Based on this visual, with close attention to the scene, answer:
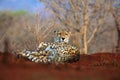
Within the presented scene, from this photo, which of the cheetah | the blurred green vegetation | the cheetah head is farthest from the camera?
the blurred green vegetation

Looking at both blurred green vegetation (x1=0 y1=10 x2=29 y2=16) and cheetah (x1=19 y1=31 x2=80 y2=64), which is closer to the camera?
cheetah (x1=19 y1=31 x2=80 y2=64)

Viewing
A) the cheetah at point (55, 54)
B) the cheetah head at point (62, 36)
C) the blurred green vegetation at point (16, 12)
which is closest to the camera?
the cheetah at point (55, 54)

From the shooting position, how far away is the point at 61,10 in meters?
21.1

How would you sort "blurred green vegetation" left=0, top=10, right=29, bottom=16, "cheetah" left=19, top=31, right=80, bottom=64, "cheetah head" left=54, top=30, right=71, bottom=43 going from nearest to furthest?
"cheetah" left=19, top=31, right=80, bottom=64 → "cheetah head" left=54, top=30, right=71, bottom=43 → "blurred green vegetation" left=0, top=10, right=29, bottom=16

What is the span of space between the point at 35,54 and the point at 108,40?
2088 centimetres

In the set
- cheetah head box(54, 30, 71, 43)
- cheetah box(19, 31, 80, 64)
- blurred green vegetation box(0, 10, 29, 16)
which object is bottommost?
cheetah box(19, 31, 80, 64)

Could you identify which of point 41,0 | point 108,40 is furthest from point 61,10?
point 108,40

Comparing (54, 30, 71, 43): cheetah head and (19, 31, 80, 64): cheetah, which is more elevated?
(54, 30, 71, 43): cheetah head

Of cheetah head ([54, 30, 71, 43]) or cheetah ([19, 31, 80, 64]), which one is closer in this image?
cheetah ([19, 31, 80, 64])

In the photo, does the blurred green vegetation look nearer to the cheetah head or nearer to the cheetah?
the cheetah head

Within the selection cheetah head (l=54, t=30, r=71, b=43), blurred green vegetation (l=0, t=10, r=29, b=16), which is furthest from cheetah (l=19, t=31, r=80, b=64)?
blurred green vegetation (l=0, t=10, r=29, b=16)


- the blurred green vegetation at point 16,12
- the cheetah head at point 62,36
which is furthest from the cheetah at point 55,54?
the blurred green vegetation at point 16,12

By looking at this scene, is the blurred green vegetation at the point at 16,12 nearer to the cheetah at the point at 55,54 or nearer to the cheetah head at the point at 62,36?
the cheetah head at the point at 62,36

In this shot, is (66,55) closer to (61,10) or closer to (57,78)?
(57,78)
